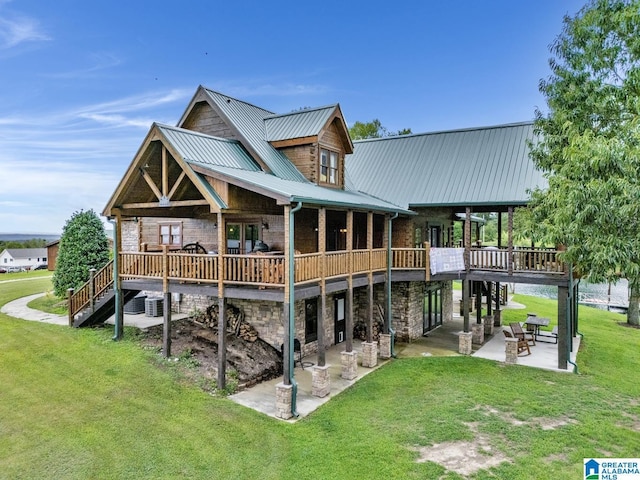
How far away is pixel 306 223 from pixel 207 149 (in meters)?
4.26

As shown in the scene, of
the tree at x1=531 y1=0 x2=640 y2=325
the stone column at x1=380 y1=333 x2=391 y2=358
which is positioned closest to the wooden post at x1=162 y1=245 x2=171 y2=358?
the stone column at x1=380 y1=333 x2=391 y2=358

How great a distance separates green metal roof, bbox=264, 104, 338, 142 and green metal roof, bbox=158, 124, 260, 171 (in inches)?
76.6

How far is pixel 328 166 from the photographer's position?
651 inches

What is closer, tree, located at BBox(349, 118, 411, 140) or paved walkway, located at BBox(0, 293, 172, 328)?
paved walkway, located at BBox(0, 293, 172, 328)

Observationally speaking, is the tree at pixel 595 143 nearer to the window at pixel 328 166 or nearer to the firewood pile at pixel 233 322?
the window at pixel 328 166

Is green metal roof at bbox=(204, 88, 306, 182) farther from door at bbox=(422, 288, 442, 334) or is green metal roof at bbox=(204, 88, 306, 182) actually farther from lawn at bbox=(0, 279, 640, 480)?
door at bbox=(422, 288, 442, 334)

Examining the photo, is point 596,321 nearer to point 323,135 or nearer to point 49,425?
point 323,135

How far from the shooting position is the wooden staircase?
14.9m

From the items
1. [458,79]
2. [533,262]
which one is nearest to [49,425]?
[533,262]

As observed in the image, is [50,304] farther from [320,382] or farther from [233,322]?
[320,382]

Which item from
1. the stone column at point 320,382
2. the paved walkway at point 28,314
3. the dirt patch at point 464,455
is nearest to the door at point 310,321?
the stone column at point 320,382

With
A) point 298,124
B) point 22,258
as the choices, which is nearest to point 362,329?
point 298,124

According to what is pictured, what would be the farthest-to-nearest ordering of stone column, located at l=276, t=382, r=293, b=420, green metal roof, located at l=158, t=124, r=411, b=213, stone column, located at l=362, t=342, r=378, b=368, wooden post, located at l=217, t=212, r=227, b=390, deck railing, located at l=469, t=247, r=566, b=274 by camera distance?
deck railing, located at l=469, t=247, r=566, b=274, stone column, located at l=362, t=342, r=378, b=368, wooden post, located at l=217, t=212, r=227, b=390, green metal roof, located at l=158, t=124, r=411, b=213, stone column, located at l=276, t=382, r=293, b=420

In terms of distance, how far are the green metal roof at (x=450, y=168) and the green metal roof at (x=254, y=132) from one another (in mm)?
4695
